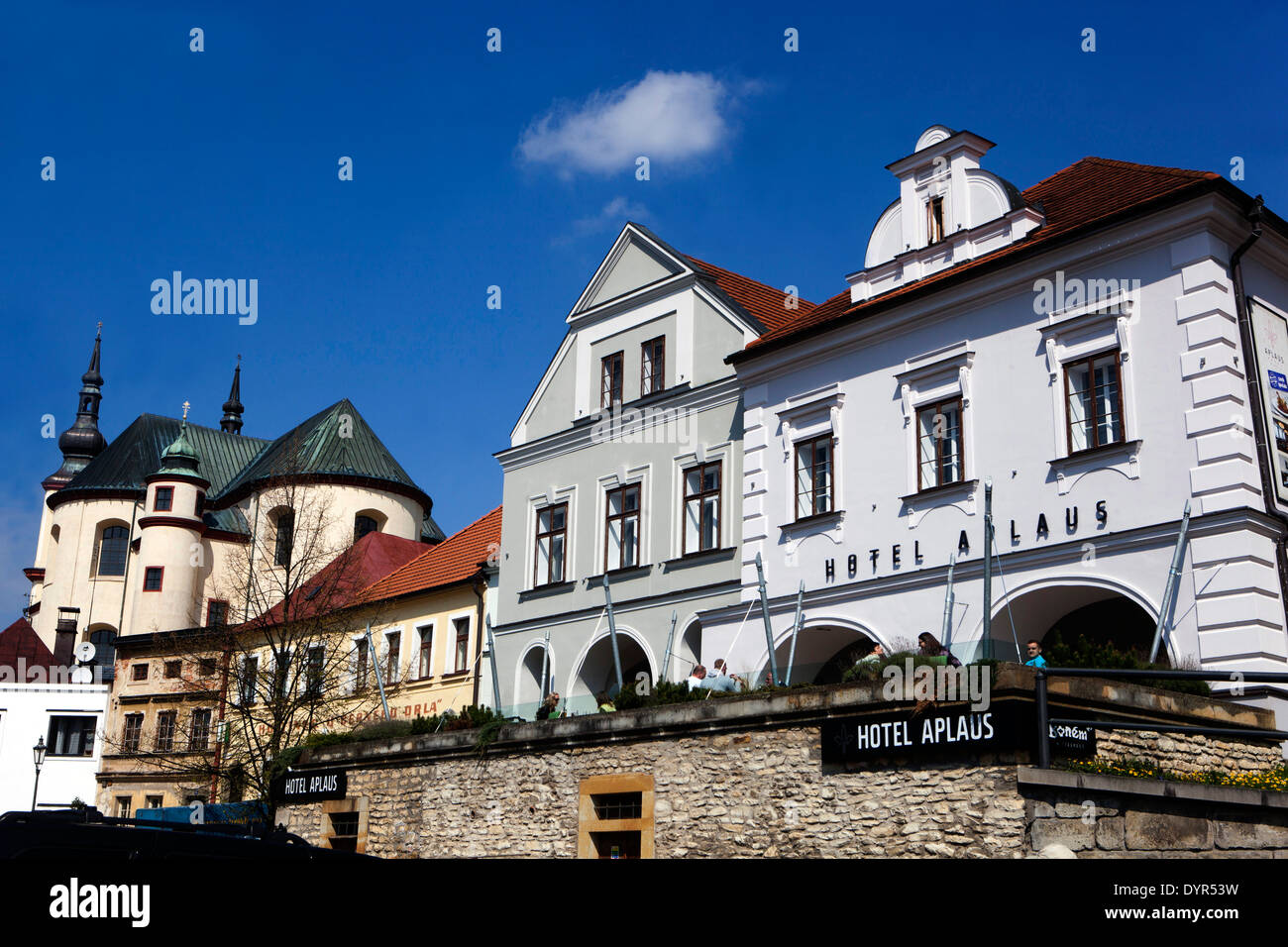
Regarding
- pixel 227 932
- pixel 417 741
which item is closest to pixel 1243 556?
pixel 417 741

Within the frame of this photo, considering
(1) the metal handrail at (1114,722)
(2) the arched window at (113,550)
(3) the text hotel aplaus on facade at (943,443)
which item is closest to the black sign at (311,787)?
(3) the text hotel aplaus on facade at (943,443)

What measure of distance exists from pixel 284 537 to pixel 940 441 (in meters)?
20.8

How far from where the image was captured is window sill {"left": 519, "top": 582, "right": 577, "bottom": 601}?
31881 mm

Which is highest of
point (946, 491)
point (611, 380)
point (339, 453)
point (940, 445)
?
point (339, 453)

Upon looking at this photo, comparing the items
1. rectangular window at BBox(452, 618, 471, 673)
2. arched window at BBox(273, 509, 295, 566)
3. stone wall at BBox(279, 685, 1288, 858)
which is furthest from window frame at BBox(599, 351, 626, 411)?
stone wall at BBox(279, 685, 1288, 858)

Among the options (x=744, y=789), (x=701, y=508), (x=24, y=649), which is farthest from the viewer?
(x=24, y=649)

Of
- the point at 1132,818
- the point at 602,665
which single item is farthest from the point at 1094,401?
the point at 602,665

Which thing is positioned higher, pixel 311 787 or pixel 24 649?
pixel 24 649

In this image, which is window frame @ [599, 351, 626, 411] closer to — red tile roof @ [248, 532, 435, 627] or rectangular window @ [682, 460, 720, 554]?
rectangular window @ [682, 460, 720, 554]

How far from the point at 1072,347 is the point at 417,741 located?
13.7m

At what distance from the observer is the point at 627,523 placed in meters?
30.9

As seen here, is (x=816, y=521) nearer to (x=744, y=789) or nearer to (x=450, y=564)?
(x=744, y=789)

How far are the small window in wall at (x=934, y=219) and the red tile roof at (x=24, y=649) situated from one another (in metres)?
53.2

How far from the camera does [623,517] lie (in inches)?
1219
